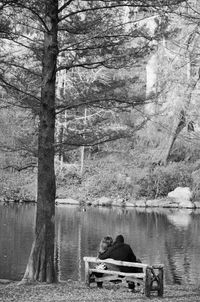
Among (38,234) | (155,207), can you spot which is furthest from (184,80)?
(38,234)

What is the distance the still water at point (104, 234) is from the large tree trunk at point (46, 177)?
3447 millimetres

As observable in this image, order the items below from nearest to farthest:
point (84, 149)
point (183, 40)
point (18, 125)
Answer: point (18, 125)
point (183, 40)
point (84, 149)

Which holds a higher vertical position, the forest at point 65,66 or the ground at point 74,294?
the forest at point 65,66

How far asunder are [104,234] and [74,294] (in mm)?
12207

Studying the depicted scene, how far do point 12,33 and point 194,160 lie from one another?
81.8 feet

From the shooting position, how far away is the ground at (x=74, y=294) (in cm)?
774

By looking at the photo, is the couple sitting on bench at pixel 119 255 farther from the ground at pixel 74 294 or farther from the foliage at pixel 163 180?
the foliage at pixel 163 180

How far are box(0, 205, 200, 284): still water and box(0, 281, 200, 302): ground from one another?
3733 mm

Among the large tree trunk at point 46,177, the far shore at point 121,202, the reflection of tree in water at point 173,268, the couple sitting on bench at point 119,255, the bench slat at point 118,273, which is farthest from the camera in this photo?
the far shore at point 121,202

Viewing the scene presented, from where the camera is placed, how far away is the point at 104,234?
20.3 m

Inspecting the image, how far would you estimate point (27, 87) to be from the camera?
34.8 feet

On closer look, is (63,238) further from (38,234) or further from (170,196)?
(170,196)

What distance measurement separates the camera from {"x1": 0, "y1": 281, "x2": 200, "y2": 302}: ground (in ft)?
25.4

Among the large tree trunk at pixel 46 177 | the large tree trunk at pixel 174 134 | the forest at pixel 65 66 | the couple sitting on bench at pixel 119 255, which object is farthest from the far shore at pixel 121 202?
the large tree trunk at pixel 46 177
